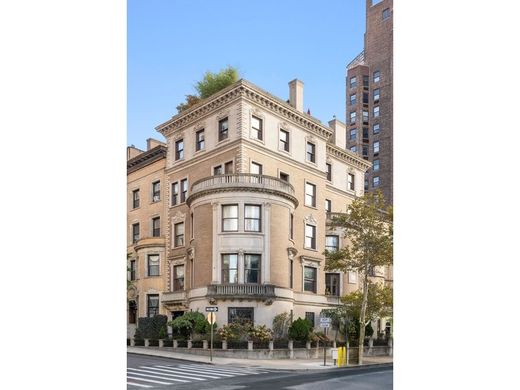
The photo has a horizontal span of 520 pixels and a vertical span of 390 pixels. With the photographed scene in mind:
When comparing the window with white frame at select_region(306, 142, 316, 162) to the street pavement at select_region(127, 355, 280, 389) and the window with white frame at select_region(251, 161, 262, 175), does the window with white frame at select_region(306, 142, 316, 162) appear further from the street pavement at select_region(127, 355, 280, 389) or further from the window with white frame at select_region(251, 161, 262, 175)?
the street pavement at select_region(127, 355, 280, 389)

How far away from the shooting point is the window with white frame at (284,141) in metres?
6.76

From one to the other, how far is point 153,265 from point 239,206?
1.41 metres

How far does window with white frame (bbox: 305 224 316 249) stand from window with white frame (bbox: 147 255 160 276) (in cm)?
186

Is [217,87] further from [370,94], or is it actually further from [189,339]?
[189,339]

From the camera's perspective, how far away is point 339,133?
6602 mm

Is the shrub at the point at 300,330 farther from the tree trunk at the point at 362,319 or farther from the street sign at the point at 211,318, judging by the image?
the street sign at the point at 211,318

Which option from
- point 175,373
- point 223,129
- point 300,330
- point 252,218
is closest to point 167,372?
point 175,373

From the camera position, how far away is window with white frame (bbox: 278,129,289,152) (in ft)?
22.2

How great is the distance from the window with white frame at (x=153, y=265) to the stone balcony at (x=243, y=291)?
2.49ft

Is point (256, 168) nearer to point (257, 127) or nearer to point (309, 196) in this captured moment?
point (257, 127)
